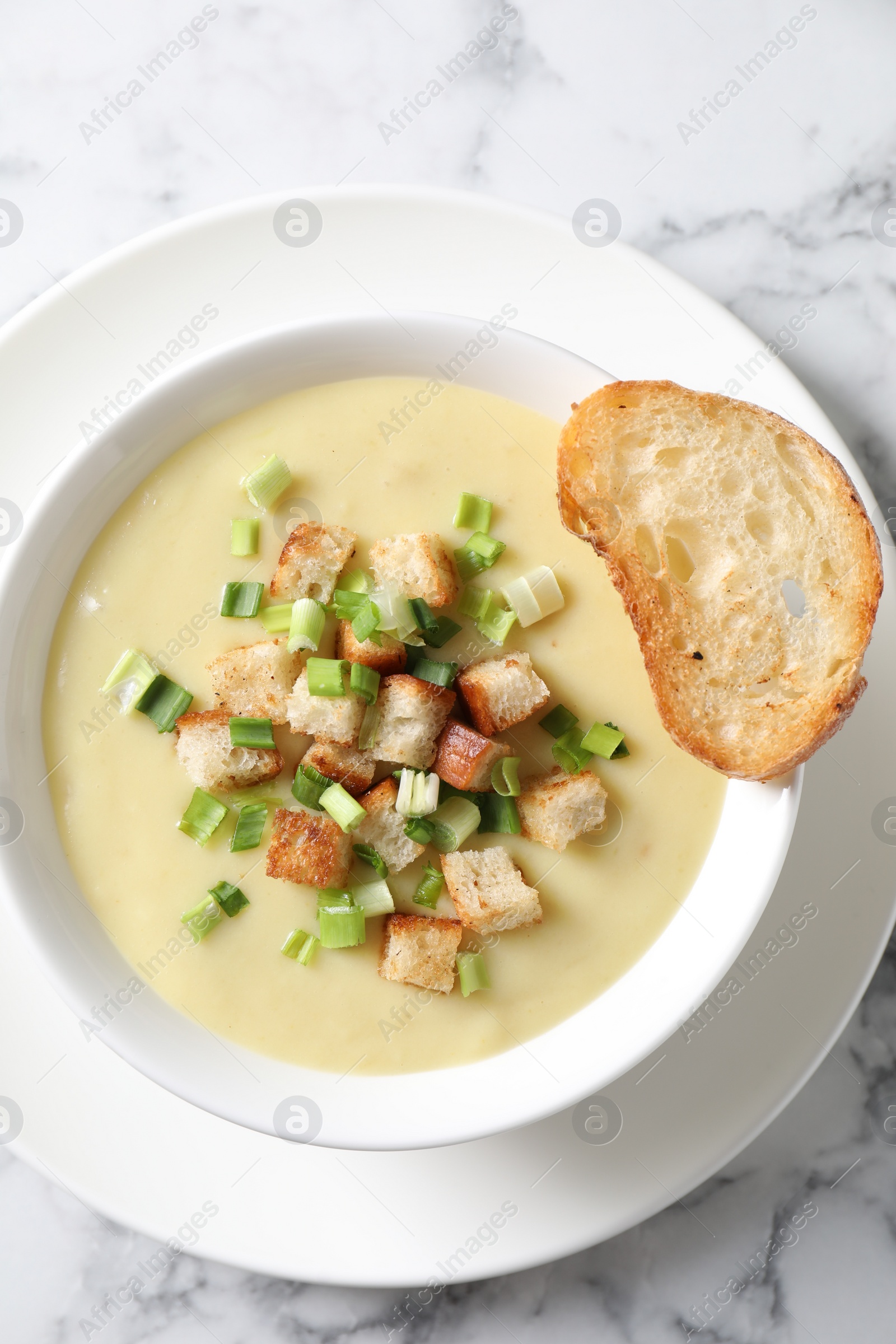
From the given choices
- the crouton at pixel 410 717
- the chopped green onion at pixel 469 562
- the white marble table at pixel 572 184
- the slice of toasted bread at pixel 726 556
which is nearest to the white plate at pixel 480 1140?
the slice of toasted bread at pixel 726 556

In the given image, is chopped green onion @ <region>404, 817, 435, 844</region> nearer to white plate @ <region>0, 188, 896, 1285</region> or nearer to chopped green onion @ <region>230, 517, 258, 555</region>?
chopped green onion @ <region>230, 517, 258, 555</region>

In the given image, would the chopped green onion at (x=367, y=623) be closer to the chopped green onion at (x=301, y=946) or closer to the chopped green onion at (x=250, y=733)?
the chopped green onion at (x=250, y=733)

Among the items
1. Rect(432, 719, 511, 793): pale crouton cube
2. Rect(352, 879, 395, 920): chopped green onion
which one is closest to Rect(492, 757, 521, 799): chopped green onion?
Rect(432, 719, 511, 793): pale crouton cube

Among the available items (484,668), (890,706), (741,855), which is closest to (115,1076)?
(484,668)

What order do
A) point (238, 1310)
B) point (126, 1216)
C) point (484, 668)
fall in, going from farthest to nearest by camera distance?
point (238, 1310) < point (126, 1216) < point (484, 668)

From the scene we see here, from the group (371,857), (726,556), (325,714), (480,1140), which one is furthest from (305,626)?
(480,1140)

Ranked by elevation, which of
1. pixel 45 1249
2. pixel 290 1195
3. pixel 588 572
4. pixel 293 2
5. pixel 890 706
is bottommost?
pixel 890 706

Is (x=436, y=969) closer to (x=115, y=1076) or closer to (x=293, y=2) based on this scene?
(x=115, y=1076)
